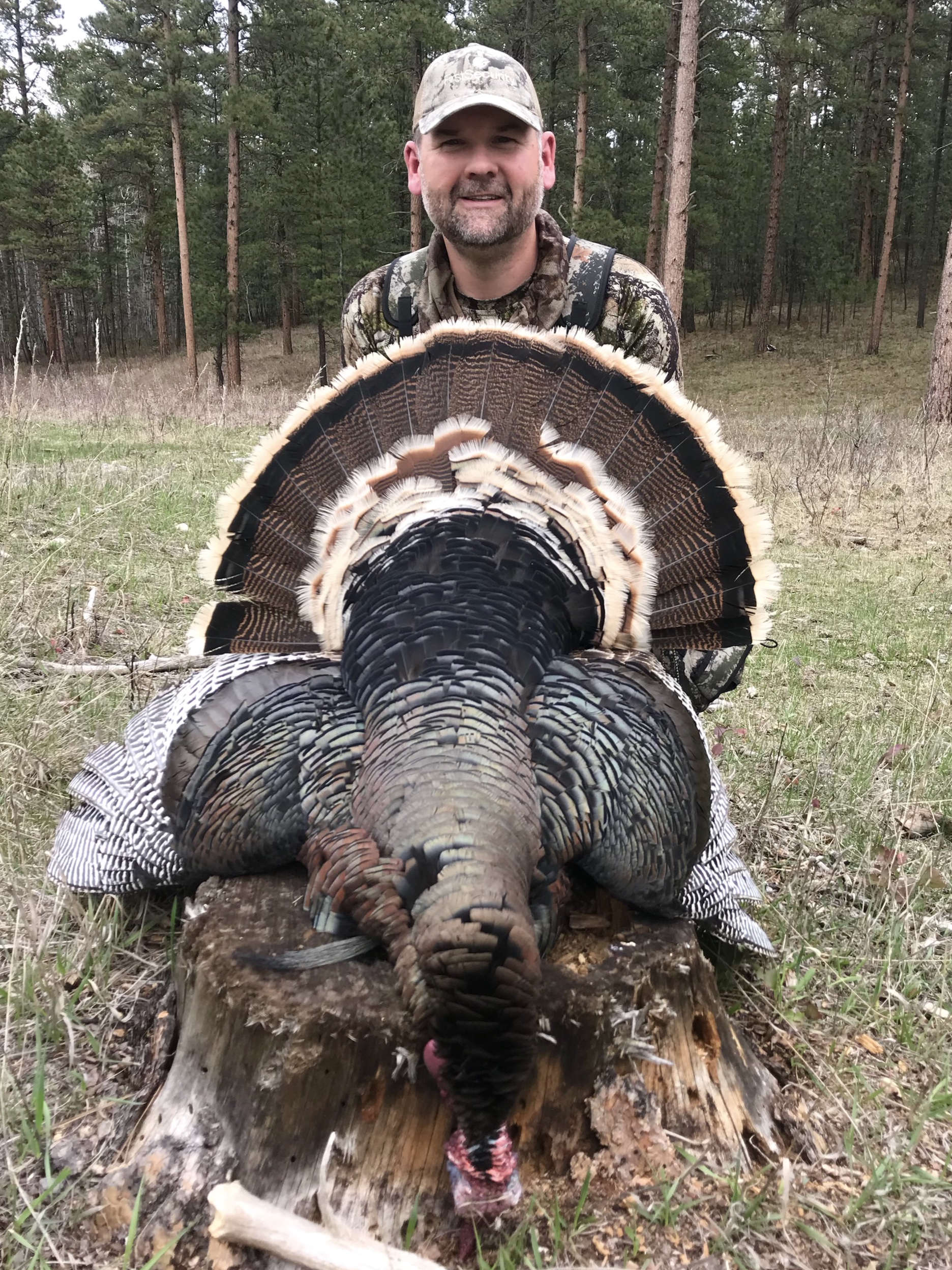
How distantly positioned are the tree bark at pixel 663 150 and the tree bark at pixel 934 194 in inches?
573

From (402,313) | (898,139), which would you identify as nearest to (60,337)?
(898,139)

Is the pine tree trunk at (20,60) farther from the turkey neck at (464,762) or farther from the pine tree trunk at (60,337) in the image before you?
the turkey neck at (464,762)

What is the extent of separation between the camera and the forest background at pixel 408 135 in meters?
24.8

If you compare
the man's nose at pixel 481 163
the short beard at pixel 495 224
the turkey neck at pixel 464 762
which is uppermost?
the man's nose at pixel 481 163

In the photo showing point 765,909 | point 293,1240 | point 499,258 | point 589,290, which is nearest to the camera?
point 293,1240

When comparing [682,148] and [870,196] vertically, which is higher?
[870,196]

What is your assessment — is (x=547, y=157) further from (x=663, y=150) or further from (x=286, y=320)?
(x=286, y=320)

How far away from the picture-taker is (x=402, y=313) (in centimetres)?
414

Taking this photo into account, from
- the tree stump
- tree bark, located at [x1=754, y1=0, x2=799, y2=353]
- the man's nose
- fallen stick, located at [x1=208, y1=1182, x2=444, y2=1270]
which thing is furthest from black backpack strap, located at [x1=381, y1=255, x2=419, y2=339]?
tree bark, located at [x1=754, y1=0, x2=799, y2=353]

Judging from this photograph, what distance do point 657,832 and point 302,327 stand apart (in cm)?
5063

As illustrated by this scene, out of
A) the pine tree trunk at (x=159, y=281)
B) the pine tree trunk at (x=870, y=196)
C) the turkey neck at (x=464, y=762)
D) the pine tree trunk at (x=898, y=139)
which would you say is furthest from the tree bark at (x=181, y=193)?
the pine tree trunk at (x=870, y=196)

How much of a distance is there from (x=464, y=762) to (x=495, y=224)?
111 inches

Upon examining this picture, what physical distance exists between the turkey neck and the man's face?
6.21 feet

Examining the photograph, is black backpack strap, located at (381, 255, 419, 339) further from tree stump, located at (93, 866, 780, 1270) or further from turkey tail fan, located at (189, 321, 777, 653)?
tree stump, located at (93, 866, 780, 1270)
